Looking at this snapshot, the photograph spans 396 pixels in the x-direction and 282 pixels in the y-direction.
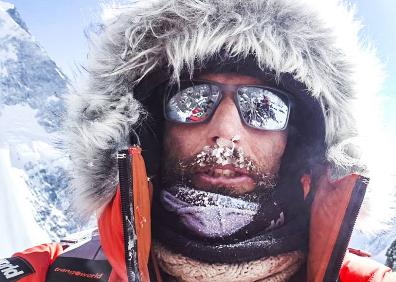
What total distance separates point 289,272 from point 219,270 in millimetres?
278

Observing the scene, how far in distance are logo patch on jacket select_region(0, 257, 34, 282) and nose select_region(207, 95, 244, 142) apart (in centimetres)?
83

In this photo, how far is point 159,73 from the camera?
1689mm

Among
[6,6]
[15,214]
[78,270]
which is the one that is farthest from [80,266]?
[6,6]

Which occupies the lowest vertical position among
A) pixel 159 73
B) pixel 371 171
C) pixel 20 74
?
pixel 20 74

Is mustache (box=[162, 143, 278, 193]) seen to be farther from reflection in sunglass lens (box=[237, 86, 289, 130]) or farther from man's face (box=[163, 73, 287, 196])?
reflection in sunglass lens (box=[237, 86, 289, 130])

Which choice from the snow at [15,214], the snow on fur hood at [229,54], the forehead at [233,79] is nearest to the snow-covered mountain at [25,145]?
the snow at [15,214]

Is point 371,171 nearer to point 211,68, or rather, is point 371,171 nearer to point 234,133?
point 234,133

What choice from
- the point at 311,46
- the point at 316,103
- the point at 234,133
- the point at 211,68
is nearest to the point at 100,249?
the point at 234,133

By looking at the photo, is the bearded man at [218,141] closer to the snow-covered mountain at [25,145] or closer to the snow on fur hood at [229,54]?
the snow on fur hood at [229,54]

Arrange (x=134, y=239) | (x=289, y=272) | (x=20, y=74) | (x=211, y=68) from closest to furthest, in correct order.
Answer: (x=134, y=239) < (x=289, y=272) < (x=211, y=68) < (x=20, y=74)

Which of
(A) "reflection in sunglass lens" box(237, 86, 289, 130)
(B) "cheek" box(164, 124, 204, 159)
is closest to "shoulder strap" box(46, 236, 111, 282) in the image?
(B) "cheek" box(164, 124, 204, 159)

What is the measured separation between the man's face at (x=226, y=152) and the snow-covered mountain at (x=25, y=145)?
28880 millimetres

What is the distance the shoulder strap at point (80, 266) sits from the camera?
1.56 metres

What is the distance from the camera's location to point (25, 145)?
76.7m
